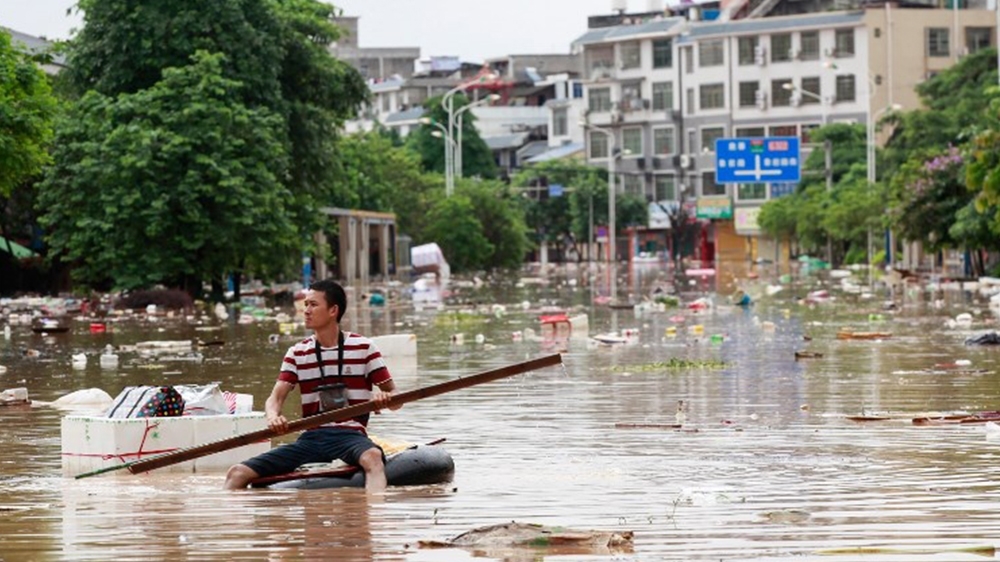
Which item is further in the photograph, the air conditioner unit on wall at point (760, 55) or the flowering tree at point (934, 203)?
the air conditioner unit on wall at point (760, 55)

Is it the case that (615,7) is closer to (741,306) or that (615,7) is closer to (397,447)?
(741,306)

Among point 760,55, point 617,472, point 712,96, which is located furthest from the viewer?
point 712,96

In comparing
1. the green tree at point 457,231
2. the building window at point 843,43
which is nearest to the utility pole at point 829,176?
the green tree at point 457,231

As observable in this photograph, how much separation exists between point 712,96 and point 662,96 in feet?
16.9

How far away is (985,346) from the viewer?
26188 millimetres

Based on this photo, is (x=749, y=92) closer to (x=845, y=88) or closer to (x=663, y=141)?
(x=845, y=88)

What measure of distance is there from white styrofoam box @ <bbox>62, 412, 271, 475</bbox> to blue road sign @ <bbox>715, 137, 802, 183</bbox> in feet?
256

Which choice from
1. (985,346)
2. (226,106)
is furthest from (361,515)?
(226,106)

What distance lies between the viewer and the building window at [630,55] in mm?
131375

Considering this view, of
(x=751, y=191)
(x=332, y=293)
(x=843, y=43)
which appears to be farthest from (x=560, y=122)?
(x=332, y=293)

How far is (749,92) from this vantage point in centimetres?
12388

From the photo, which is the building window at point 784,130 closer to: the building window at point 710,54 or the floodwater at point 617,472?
the building window at point 710,54

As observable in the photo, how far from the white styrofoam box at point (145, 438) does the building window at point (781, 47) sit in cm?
10916

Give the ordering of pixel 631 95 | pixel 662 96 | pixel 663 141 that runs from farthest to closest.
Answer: pixel 663 141 → pixel 631 95 → pixel 662 96
